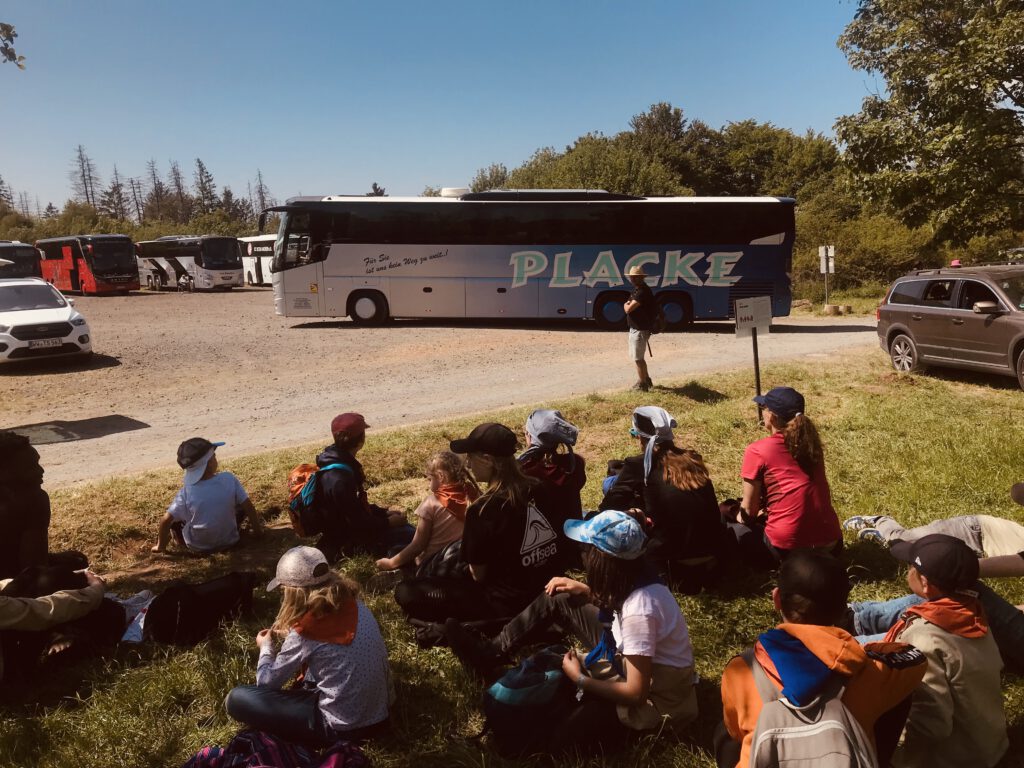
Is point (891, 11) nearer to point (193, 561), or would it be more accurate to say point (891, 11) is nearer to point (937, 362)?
point (937, 362)

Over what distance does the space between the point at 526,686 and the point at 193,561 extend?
11.9 feet

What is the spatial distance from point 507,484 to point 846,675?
1.97 meters

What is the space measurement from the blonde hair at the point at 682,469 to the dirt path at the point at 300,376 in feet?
20.5

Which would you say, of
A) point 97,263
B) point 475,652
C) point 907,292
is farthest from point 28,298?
point 97,263

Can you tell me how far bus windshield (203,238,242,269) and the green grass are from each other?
107ft

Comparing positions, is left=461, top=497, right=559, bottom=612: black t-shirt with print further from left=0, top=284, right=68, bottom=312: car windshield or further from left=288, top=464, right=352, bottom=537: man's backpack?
left=0, top=284, right=68, bottom=312: car windshield

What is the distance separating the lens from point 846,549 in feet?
17.6

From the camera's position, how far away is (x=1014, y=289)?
10.8 meters

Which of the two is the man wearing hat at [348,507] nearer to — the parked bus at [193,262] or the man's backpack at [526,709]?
the man's backpack at [526,709]

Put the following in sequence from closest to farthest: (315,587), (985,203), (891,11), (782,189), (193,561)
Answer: (315,587)
(193,561)
(985,203)
(891,11)
(782,189)

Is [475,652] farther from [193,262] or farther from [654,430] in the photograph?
[193,262]

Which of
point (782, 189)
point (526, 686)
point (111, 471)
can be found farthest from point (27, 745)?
point (782, 189)

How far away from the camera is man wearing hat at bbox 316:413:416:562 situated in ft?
16.6

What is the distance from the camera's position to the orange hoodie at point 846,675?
94.3 inches
